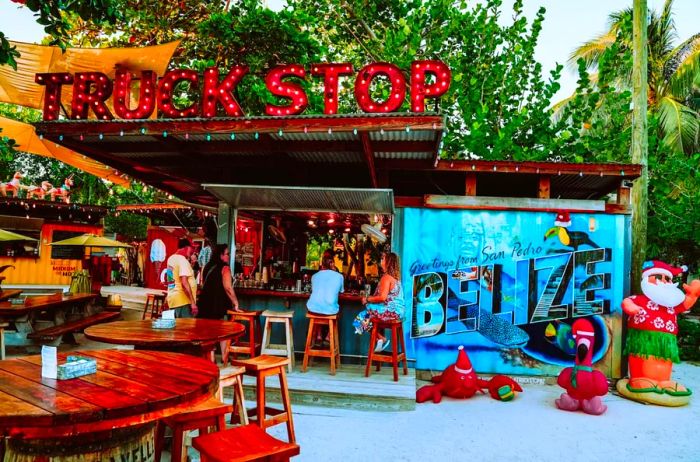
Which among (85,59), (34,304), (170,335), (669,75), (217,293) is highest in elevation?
(669,75)

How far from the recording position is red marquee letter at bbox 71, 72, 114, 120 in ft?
19.7

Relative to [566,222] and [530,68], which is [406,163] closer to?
[566,222]

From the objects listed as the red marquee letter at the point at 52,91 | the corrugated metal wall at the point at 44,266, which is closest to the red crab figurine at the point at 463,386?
the red marquee letter at the point at 52,91

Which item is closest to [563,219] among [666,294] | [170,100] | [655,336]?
[666,294]

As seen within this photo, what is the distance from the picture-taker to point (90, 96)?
6055 millimetres

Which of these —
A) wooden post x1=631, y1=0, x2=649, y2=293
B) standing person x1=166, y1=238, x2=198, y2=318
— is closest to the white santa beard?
wooden post x1=631, y1=0, x2=649, y2=293

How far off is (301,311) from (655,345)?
4.73 metres

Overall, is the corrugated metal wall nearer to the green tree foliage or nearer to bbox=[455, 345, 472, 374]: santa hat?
the green tree foliage

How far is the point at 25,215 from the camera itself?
63.1ft

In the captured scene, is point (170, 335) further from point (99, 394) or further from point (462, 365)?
point (462, 365)

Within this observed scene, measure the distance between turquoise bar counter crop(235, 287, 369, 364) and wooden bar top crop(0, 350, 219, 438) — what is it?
421 centimetres

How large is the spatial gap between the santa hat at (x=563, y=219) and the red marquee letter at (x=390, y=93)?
3.20m

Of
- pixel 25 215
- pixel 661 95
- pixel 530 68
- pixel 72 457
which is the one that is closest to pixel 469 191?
pixel 72 457

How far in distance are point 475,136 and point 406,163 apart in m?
6.64
